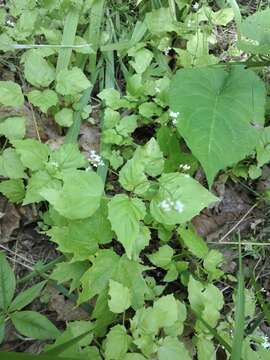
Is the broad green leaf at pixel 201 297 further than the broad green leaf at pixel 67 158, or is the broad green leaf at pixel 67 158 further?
the broad green leaf at pixel 67 158

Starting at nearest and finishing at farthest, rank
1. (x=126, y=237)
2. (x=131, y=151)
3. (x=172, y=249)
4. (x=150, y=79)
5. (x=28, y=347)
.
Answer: (x=126, y=237), (x=28, y=347), (x=172, y=249), (x=131, y=151), (x=150, y=79)

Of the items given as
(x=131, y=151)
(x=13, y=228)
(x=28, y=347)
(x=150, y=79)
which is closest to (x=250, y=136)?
(x=131, y=151)

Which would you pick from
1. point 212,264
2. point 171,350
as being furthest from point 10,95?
point 171,350

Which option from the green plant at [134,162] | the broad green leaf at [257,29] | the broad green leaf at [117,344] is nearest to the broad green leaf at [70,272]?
the green plant at [134,162]

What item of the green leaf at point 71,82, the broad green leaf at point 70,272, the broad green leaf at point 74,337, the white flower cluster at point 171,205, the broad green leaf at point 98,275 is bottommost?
the broad green leaf at point 74,337

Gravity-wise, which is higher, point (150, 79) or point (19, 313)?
point (150, 79)

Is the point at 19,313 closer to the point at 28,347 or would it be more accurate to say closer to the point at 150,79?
the point at 28,347

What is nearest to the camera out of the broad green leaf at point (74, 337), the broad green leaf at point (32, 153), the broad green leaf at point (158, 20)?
the broad green leaf at point (74, 337)

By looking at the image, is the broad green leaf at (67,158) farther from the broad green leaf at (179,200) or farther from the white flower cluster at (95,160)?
the broad green leaf at (179,200)
